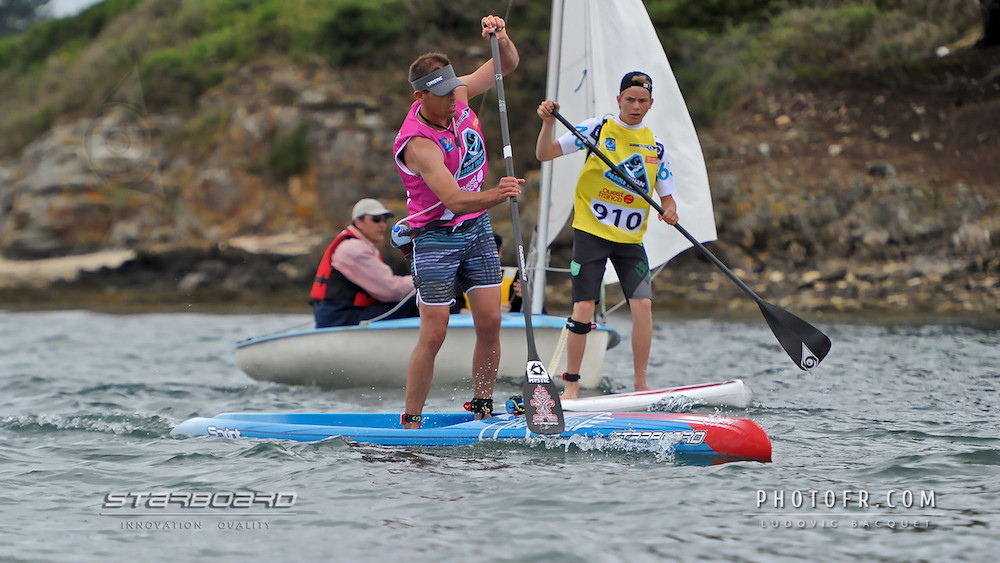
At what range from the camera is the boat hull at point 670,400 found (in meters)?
5.67

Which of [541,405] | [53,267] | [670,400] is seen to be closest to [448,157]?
[541,405]

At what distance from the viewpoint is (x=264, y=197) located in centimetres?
2038

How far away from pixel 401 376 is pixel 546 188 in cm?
181

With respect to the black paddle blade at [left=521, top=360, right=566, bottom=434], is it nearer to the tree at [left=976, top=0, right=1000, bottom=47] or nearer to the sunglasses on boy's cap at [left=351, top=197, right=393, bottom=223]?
the sunglasses on boy's cap at [left=351, top=197, right=393, bottom=223]

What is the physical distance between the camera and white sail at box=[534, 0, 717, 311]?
22.0ft

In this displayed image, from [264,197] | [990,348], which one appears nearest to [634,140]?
[990,348]

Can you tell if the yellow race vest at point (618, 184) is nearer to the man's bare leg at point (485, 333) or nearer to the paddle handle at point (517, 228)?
the paddle handle at point (517, 228)

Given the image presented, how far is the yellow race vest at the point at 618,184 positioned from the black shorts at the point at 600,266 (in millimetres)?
76

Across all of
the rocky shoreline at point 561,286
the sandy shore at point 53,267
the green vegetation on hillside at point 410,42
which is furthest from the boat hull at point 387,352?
the sandy shore at point 53,267

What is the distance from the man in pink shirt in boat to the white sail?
117 cm

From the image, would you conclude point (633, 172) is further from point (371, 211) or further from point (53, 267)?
point (53, 267)

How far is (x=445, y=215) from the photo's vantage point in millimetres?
4648

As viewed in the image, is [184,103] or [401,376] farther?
[184,103]

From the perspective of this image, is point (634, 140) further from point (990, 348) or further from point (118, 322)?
point (118, 322)
